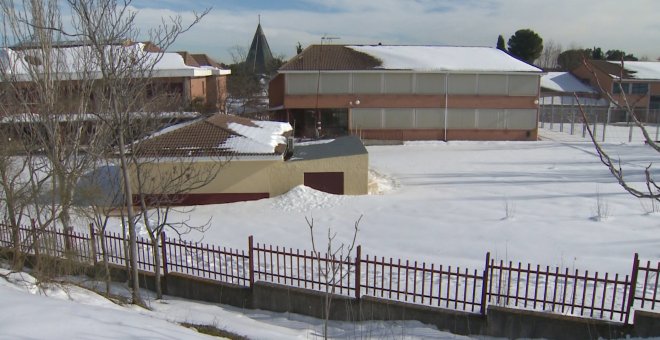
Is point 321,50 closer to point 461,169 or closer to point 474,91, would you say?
point 474,91

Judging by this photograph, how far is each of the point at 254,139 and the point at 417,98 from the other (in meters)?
17.8

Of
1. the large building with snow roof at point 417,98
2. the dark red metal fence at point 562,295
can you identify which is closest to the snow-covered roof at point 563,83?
the large building with snow roof at point 417,98

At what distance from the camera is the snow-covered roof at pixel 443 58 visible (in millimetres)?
33062

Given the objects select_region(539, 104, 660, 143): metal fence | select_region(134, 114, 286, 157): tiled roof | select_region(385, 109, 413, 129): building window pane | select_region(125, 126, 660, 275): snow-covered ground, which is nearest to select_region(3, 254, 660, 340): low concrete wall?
select_region(125, 126, 660, 275): snow-covered ground

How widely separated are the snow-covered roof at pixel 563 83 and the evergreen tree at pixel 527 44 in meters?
5.51

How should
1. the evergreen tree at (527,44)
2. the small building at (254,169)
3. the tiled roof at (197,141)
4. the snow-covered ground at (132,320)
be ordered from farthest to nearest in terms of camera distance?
the evergreen tree at (527,44) → the small building at (254,169) → the tiled roof at (197,141) → the snow-covered ground at (132,320)

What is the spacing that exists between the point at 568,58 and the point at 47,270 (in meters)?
68.3

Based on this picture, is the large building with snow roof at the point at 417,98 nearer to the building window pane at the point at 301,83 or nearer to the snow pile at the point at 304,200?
the building window pane at the point at 301,83

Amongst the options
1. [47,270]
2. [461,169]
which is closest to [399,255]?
[47,270]

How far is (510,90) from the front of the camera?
110ft

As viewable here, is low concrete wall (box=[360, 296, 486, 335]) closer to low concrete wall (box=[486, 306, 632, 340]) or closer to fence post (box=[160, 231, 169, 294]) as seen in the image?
low concrete wall (box=[486, 306, 632, 340])

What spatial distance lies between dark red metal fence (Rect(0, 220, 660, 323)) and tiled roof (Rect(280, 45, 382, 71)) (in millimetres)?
24029

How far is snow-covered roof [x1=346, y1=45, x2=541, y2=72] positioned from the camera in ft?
108

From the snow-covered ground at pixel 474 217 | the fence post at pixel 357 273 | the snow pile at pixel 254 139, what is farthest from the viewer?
the snow pile at pixel 254 139
